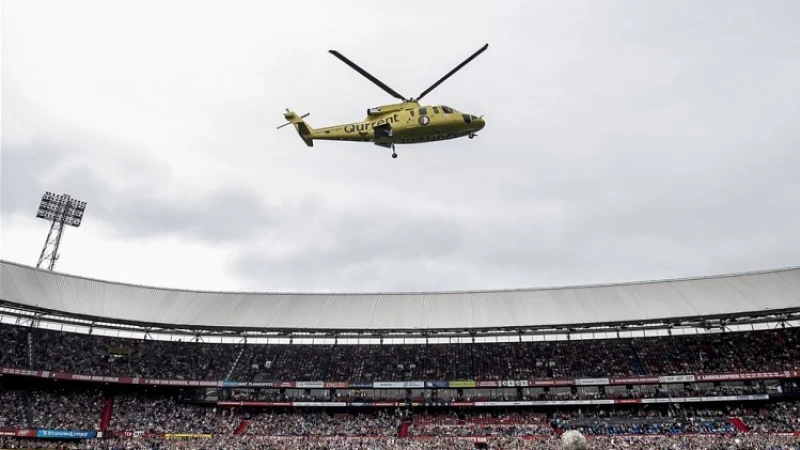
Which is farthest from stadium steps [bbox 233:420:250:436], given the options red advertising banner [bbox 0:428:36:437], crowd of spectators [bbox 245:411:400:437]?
red advertising banner [bbox 0:428:36:437]

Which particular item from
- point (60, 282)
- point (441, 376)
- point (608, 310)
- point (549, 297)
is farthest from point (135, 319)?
point (608, 310)

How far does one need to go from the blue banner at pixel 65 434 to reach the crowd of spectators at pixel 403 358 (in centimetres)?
625

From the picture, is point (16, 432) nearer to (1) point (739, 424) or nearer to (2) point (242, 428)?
(2) point (242, 428)

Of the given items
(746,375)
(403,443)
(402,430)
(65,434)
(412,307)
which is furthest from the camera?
(412,307)

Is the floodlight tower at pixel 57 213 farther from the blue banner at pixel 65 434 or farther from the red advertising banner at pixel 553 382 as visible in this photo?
the red advertising banner at pixel 553 382

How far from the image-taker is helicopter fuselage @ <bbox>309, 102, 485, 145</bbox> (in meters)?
26.1

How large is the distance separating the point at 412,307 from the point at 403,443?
17.5 m

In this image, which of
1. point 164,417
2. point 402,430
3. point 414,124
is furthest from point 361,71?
point 164,417

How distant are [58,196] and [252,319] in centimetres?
2586

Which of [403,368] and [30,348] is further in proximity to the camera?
[403,368]

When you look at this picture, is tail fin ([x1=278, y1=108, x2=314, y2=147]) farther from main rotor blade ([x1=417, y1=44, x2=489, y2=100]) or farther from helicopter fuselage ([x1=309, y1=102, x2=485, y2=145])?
main rotor blade ([x1=417, y1=44, x2=489, y2=100])

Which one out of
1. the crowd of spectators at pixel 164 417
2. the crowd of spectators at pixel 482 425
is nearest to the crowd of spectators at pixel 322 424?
the crowd of spectators at pixel 482 425

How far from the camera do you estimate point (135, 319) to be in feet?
183

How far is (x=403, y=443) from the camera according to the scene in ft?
149
